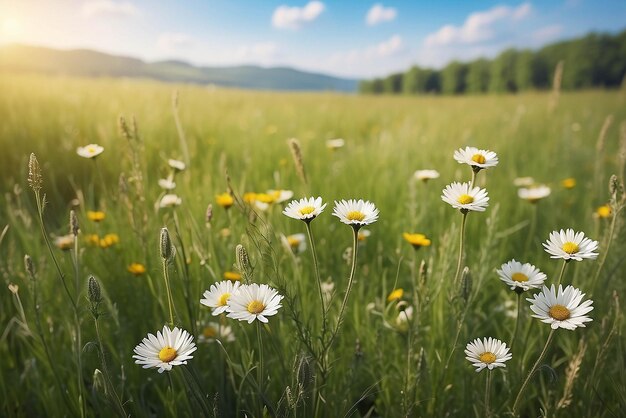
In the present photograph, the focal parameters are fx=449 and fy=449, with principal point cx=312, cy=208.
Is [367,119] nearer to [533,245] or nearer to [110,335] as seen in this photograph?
[533,245]

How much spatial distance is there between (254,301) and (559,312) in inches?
20.0

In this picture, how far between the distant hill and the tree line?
1094 centimetres

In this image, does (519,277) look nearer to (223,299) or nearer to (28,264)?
(223,299)

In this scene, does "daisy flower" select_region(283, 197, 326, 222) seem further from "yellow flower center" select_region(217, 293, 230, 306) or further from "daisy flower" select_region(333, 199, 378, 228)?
"yellow flower center" select_region(217, 293, 230, 306)

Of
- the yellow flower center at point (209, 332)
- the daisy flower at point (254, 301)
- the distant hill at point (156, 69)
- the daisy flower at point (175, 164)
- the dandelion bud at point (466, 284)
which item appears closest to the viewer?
the daisy flower at point (254, 301)

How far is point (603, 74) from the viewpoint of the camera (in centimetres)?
3881

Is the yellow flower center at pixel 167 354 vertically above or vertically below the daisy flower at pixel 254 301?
below

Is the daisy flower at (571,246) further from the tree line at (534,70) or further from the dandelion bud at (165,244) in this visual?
the tree line at (534,70)

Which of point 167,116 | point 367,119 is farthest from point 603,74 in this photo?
point 167,116

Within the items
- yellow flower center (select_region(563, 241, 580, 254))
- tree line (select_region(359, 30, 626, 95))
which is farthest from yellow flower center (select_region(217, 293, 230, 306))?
tree line (select_region(359, 30, 626, 95))

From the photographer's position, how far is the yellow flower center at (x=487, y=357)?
2.50 ft

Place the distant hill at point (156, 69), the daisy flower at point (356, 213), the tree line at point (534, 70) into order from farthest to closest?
the tree line at point (534, 70), the distant hill at point (156, 69), the daisy flower at point (356, 213)

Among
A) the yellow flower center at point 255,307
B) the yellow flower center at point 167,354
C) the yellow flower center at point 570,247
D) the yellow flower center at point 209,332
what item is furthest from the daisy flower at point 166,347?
the yellow flower center at point 570,247

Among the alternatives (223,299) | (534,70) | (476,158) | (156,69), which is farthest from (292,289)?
(156,69)
